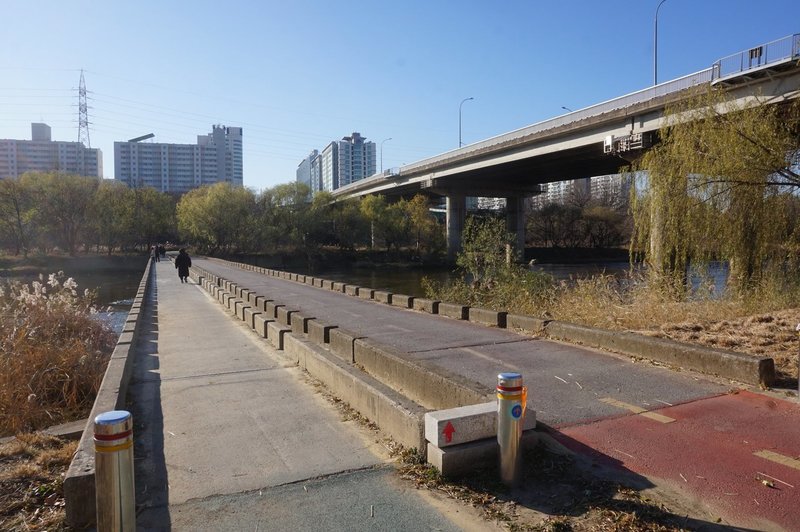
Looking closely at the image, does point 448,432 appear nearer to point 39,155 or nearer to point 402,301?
point 402,301

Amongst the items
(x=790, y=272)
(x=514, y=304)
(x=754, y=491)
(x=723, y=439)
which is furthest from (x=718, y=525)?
(x=514, y=304)

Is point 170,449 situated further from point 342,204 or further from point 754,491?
point 342,204

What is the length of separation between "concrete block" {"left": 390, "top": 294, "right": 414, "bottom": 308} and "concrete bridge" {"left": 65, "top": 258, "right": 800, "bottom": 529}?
452cm

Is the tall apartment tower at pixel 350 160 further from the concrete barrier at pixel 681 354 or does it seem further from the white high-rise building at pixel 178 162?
the concrete barrier at pixel 681 354

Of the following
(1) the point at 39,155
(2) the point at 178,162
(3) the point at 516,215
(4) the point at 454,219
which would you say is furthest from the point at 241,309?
(1) the point at 39,155

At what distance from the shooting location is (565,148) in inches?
1444

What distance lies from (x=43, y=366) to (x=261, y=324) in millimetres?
4513

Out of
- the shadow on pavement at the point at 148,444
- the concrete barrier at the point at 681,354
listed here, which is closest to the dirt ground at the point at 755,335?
the concrete barrier at the point at 681,354

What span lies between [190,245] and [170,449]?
8547 cm

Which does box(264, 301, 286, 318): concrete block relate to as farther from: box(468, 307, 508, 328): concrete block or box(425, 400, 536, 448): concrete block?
box(425, 400, 536, 448): concrete block

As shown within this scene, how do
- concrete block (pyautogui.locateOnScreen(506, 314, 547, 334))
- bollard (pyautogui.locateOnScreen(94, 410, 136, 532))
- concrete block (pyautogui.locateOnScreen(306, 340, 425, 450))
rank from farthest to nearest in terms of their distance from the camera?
concrete block (pyautogui.locateOnScreen(506, 314, 547, 334)) < concrete block (pyautogui.locateOnScreen(306, 340, 425, 450)) < bollard (pyautogui.locateOnScreen(94, 410, 136, 532))

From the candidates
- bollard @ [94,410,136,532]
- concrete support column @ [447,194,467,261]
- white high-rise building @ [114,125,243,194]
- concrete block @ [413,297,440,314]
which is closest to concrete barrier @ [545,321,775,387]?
concrete block @ [413,297,440,314]

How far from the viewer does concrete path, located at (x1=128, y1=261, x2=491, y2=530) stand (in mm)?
4043

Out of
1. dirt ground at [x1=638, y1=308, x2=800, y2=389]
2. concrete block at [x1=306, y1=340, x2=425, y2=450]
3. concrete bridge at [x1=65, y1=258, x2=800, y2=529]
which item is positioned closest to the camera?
concrete bridge at [x1=65, y1=258, x2=800, y2=529]
